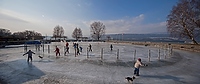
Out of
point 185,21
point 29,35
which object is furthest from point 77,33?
point 185,21

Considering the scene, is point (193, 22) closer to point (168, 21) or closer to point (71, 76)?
point (168, 21)

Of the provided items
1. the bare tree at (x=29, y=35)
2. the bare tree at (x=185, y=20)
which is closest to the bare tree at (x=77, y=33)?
the bare tree at (x=29, y=35)

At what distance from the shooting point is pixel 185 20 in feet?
112

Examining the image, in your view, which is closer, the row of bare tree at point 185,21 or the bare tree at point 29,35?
the row of bare tree at point 185,21

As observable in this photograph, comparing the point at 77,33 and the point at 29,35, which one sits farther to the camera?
the point at 77,33

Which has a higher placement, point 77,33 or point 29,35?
point 77,33

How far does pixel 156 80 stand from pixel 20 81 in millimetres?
8714

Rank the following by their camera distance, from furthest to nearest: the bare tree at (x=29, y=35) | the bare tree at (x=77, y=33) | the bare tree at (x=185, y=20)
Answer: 1. the bare tree at (x=77, y=33)
2. the bare tree at (x=29, y=35)
3. the bare tree at (x=185, y=20)

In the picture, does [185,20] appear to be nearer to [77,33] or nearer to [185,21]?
[185,21]

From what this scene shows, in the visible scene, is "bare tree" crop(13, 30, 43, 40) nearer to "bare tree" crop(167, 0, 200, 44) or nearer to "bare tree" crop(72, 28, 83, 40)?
"bare tree" crop(72, 28, 83, 40)

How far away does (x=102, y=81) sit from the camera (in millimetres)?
8430

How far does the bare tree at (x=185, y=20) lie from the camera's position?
105 ft

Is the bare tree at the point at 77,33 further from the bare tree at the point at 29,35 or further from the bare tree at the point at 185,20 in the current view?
the bare tree at the point at 185,20

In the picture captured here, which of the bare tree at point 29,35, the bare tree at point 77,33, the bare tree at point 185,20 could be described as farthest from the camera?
the bare tree at point 77,33
